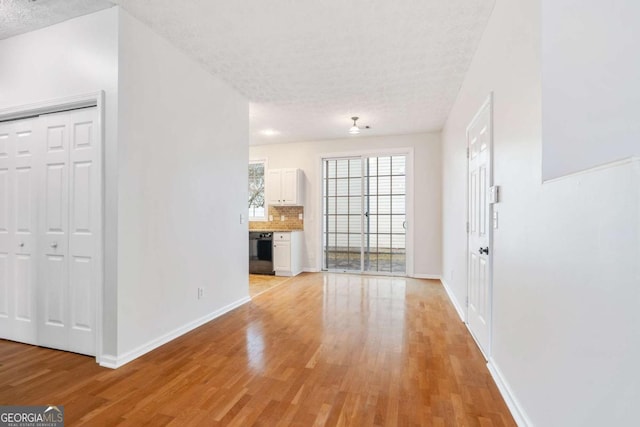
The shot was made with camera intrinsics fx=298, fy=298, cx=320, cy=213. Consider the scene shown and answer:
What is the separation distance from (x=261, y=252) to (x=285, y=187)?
58.0 inches

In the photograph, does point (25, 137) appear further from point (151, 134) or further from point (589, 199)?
point (589, 199)

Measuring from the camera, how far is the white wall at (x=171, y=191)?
8.22 ft

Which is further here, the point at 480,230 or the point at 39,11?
the point at 480,230

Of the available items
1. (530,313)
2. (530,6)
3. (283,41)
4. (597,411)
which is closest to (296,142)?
(283,41)

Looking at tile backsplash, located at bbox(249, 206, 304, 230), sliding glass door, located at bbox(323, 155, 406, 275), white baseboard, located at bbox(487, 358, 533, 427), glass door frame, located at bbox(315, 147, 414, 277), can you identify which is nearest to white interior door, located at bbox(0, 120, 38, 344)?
white baseboard, located at bbox(487, 358, 533, 427)

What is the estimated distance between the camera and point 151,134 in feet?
8.94

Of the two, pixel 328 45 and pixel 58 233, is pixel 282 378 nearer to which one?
pixel 58 233

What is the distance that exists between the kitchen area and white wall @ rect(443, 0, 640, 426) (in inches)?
166

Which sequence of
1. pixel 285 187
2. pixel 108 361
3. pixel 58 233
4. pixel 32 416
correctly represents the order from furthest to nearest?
1. pixel 285 187
2. pixel 58 233
3. pixel 108 361
4. pixel 32 416

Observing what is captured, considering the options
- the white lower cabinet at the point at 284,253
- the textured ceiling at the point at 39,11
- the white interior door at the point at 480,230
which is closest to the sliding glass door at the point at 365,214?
the white lower cabinet at the point at 284,253

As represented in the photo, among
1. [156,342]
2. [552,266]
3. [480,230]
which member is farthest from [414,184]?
[156,342]

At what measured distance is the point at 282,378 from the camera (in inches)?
→ 88.4

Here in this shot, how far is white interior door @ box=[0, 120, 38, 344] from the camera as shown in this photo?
2.81 metres

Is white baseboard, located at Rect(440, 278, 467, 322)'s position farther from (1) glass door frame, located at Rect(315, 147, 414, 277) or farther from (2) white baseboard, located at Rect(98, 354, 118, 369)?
(2) white baseboard, located at Rect(98, 354, 118, 369)
